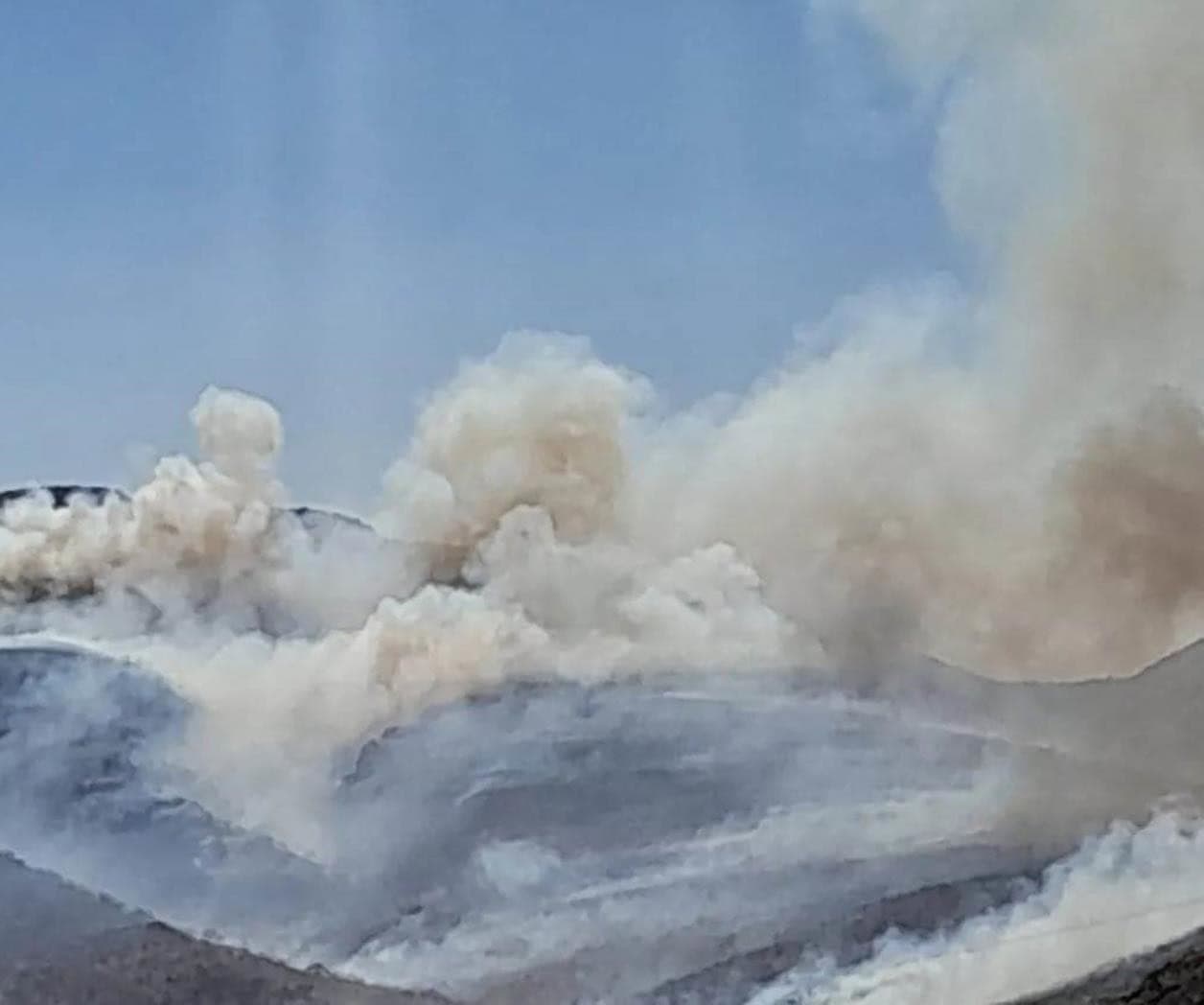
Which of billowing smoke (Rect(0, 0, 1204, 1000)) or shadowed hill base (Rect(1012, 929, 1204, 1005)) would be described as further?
billowing smoke (Rect(0, 0, 1204, 1000))

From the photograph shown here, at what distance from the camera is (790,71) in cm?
568

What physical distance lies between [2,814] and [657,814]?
6.71 ft

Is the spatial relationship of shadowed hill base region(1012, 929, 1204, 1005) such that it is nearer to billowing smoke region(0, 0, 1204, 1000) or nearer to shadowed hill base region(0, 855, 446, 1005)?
billowing smoke region(0, 0, 1204, 1000)

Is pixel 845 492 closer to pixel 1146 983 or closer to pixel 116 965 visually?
pixel 1146 983

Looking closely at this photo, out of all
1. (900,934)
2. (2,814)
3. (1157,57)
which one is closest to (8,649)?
(2,814)

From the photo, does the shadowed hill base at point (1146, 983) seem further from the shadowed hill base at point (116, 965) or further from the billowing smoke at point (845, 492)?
the shadowed hill base at point (116, 965)

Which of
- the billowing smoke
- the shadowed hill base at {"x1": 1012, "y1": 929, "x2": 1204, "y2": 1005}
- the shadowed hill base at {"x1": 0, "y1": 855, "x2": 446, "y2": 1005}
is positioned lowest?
the shadowed hill base at {"x1": 1012, "y1": 929, "x2": 1204, "y2": 1005}

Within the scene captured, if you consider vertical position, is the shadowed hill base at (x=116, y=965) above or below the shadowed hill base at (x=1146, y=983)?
above

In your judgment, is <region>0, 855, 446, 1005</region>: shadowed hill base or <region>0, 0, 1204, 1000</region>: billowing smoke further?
<region>0, 0, 1204, 1000</region>: billowing smoke

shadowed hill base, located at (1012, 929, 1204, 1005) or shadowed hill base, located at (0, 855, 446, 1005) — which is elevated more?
shadowed hill base, located at (0, 855, 446, 1005)

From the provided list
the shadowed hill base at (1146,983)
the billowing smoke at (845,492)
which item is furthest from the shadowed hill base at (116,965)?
the shadowed hill base at (1146,983)

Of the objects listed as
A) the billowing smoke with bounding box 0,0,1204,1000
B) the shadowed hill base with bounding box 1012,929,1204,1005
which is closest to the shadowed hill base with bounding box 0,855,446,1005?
the billowing smoke with bounding box 0,0,1204,1000

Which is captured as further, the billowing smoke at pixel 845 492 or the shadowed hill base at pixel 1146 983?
the billowing smoke at pixel 845 492

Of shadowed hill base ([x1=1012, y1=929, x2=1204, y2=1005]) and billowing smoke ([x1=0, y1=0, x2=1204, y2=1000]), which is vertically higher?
billowing smoke ([x1=0, y1=0, x2=1204, y2=1000])
